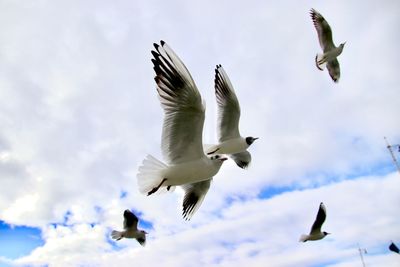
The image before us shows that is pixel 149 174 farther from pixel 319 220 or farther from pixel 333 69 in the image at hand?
pixel 333 69

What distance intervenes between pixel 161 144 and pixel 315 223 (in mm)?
8891

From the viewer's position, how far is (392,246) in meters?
18.6

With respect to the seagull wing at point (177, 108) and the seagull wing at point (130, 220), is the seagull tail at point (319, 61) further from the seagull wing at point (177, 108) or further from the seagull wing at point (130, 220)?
the seagull wing at point (130, 220)

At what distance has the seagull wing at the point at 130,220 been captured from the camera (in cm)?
1248

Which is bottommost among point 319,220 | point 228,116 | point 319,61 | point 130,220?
point 319,220

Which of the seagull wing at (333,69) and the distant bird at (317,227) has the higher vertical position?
the seagull wing at (333,69)

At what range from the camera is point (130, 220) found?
500 inches

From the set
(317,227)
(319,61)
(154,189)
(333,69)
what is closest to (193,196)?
(154,189)

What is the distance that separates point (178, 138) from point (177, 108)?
603 mm

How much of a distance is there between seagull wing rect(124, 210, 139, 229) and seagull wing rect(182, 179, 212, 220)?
5.34m

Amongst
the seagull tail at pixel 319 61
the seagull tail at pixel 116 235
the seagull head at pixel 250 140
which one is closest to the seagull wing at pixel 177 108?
the seagull head at pixel 250 140

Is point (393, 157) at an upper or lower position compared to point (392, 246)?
upper

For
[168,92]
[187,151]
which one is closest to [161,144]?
[187,151]

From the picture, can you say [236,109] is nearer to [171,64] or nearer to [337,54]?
[337,54]
